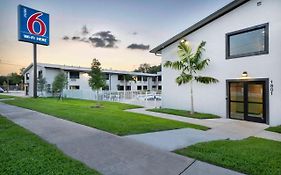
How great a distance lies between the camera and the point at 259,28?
9422mm

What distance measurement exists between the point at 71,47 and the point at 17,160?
73.0 ft

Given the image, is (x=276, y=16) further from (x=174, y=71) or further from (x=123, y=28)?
(x=123, y=28)

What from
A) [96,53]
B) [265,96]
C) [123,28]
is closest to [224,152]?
[265,96]

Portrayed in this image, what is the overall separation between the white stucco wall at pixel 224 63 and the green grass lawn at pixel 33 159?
28.5 feet

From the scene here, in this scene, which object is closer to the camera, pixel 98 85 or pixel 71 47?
pixel 98 85

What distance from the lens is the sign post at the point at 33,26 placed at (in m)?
21.4

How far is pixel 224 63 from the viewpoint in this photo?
10.8 metres

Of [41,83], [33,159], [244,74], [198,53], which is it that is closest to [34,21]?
[41,83]

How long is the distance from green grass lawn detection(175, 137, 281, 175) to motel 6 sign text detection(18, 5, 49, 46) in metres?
22.7

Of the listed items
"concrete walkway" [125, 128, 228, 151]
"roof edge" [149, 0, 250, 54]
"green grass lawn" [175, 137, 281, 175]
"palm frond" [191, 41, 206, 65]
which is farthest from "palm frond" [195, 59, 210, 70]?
"green grass lawn" [175, 137, 281, 175]

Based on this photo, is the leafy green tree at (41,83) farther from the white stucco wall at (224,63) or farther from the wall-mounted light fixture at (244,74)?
the wall-mounted light fixture at (244,74)

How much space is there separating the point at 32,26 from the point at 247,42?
22.2 m

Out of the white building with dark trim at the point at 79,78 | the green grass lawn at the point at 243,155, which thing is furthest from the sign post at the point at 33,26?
the green grass lawn at the point at 243,155

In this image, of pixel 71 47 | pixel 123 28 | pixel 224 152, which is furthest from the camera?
pixel 71 47
